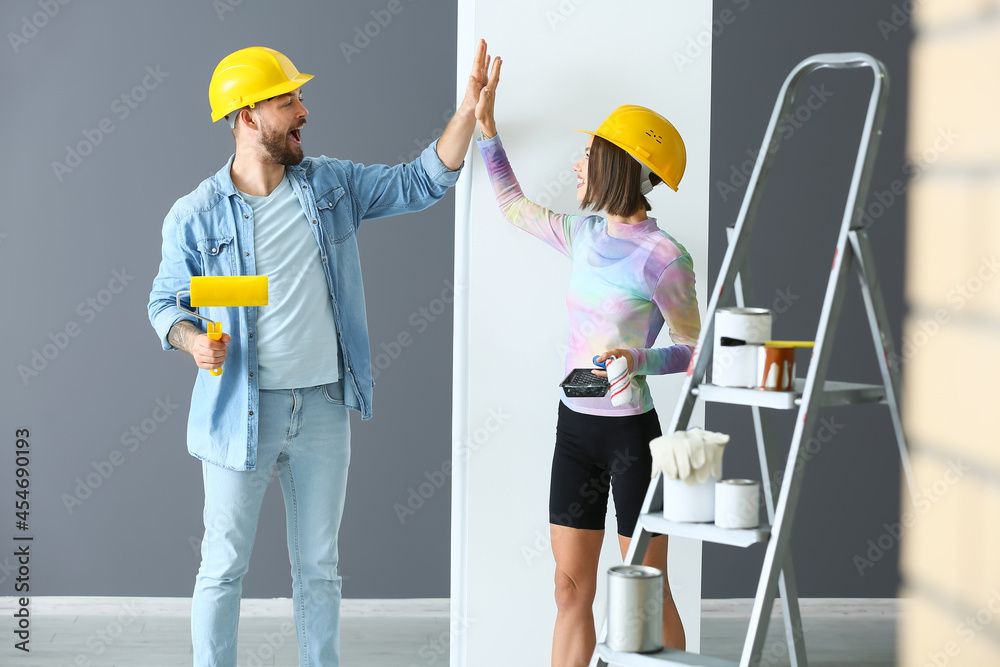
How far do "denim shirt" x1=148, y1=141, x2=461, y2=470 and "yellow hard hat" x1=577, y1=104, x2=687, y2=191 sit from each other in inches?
19.7

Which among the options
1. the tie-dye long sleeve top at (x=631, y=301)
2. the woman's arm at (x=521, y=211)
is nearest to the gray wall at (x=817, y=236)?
the woman's arm at (x=521, y=211)

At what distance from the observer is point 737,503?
1731 millimetres

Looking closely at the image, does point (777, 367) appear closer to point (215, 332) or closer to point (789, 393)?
point (789, 393)

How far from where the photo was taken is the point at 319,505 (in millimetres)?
2406

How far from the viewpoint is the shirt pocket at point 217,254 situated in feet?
7.70

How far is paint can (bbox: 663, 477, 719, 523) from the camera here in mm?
1786

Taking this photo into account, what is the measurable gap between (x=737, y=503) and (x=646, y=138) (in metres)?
0.85

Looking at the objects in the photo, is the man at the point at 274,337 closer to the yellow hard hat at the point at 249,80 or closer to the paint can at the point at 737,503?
the yellow hard hat at the point at 249,80

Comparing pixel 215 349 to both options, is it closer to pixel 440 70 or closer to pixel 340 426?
pixel 340 426

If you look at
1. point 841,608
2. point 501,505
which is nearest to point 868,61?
point 501,505

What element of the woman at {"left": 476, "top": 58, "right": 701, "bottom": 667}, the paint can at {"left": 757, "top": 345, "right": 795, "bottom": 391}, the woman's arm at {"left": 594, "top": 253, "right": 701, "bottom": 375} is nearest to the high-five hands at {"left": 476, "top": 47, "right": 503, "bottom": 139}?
the woman at {"left": 476, "top": 58, "right": 701, "bottom": 667}

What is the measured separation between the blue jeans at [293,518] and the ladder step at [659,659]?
896 millimetres

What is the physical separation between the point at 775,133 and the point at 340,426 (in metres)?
1.26

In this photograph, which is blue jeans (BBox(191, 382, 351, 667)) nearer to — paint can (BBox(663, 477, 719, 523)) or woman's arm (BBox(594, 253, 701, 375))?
woman's arm (BBox(594, 253, 701, 375))
